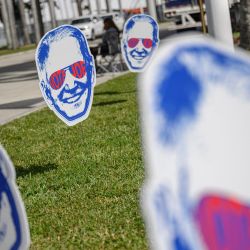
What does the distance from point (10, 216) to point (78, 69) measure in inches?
165

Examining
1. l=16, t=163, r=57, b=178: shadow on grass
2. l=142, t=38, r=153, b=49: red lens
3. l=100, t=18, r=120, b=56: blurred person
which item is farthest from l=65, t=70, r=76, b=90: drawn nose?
l=100, t=18, r=120, b=56: blurred person

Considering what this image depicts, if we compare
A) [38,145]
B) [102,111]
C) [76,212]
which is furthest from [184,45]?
[102,111]

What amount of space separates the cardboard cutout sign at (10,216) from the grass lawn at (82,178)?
70.3 inches

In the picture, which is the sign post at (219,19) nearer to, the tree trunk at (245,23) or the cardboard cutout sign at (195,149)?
the cardboard cutout sign at (195,149)

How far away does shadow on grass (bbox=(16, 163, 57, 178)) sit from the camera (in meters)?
6.86

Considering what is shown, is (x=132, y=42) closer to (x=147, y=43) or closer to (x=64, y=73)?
(x=147, y=43)

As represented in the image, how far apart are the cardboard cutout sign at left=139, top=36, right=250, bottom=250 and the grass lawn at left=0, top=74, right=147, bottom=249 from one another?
2370 mm

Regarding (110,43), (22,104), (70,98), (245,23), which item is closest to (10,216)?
(70,98)

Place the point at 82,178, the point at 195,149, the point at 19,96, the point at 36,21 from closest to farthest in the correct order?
the point at 195,149 → the point at 82,178 → the point at 19,96 → the point at 36,21

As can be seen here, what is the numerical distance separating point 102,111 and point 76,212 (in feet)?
18.9

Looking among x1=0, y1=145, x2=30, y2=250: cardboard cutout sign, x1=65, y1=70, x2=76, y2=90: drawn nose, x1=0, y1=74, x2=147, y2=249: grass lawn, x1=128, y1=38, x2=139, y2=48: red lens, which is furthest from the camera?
x1=128, y1=38, x2=139, y2=48: red lens

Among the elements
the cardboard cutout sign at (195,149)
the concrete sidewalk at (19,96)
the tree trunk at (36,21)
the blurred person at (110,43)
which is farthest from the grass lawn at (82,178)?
the tree trunk at (36,21)

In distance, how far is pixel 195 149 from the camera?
1905 mm

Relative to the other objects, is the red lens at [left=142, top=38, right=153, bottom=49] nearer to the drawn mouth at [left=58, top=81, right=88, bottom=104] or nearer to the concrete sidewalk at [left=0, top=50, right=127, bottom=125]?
the concrete sidewalk at [left=0, top=50, right=127, bottom=125]
